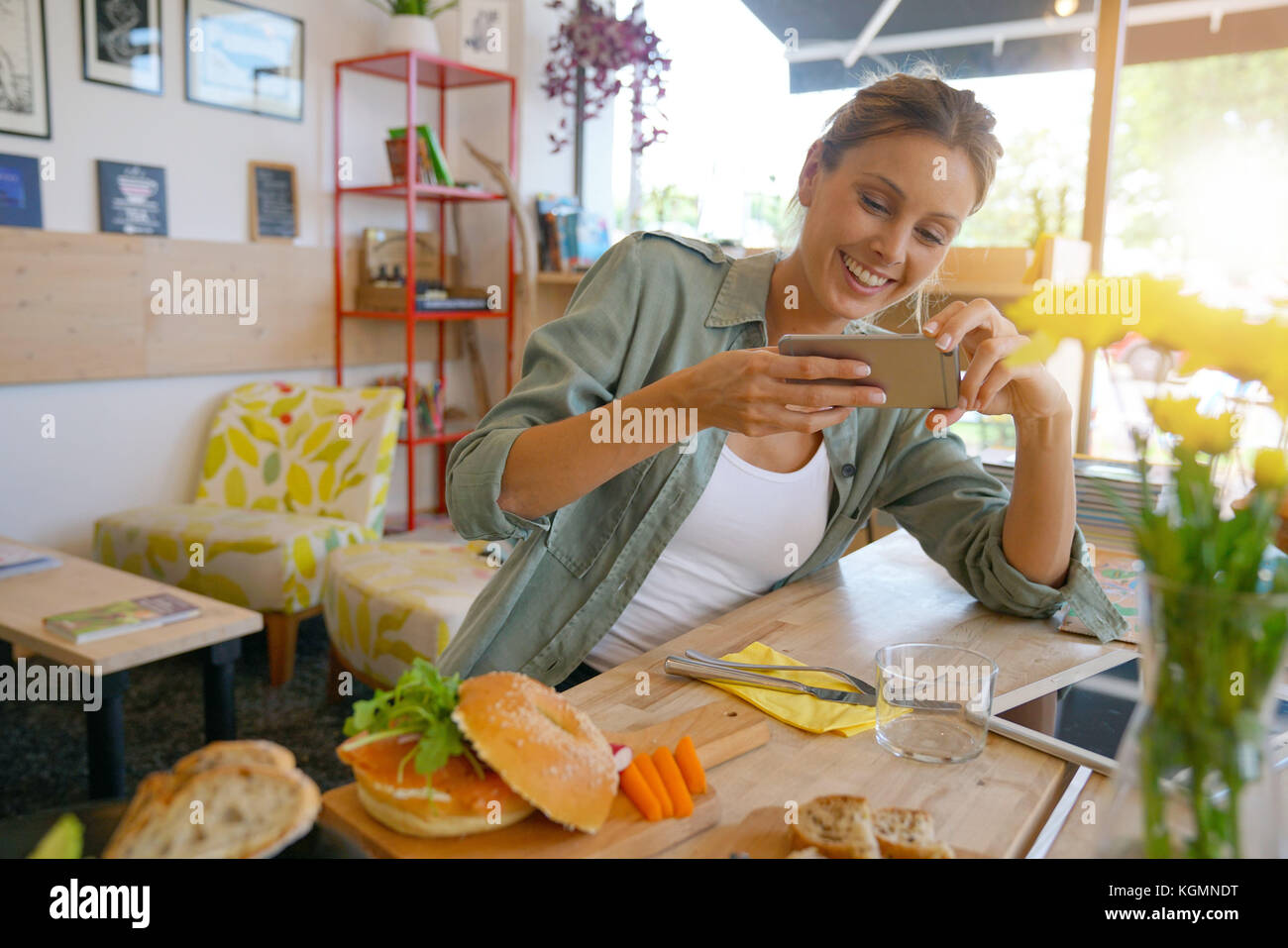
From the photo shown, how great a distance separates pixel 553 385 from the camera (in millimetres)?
1286

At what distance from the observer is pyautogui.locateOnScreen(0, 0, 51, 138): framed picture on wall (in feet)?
9.77

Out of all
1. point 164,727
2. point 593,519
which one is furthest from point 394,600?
point 593,519

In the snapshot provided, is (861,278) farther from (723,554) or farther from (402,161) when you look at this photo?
(402,161)

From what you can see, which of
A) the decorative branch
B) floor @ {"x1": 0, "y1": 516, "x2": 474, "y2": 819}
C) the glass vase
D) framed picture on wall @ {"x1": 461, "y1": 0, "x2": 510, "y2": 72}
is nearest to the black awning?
the decorative branch

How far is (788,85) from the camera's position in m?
3.76

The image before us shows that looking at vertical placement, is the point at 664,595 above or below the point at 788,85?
below

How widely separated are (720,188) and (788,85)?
46 centimetres

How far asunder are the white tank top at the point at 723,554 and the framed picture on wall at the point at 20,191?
2686 millimetres

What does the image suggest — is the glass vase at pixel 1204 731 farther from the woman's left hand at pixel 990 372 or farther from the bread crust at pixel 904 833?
the woman's left hand at pixel 990 372

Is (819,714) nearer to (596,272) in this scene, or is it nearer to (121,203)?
(596,272)

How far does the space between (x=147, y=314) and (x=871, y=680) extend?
3.09 metres

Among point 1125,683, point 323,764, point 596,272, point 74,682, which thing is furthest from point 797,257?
point 74,682
